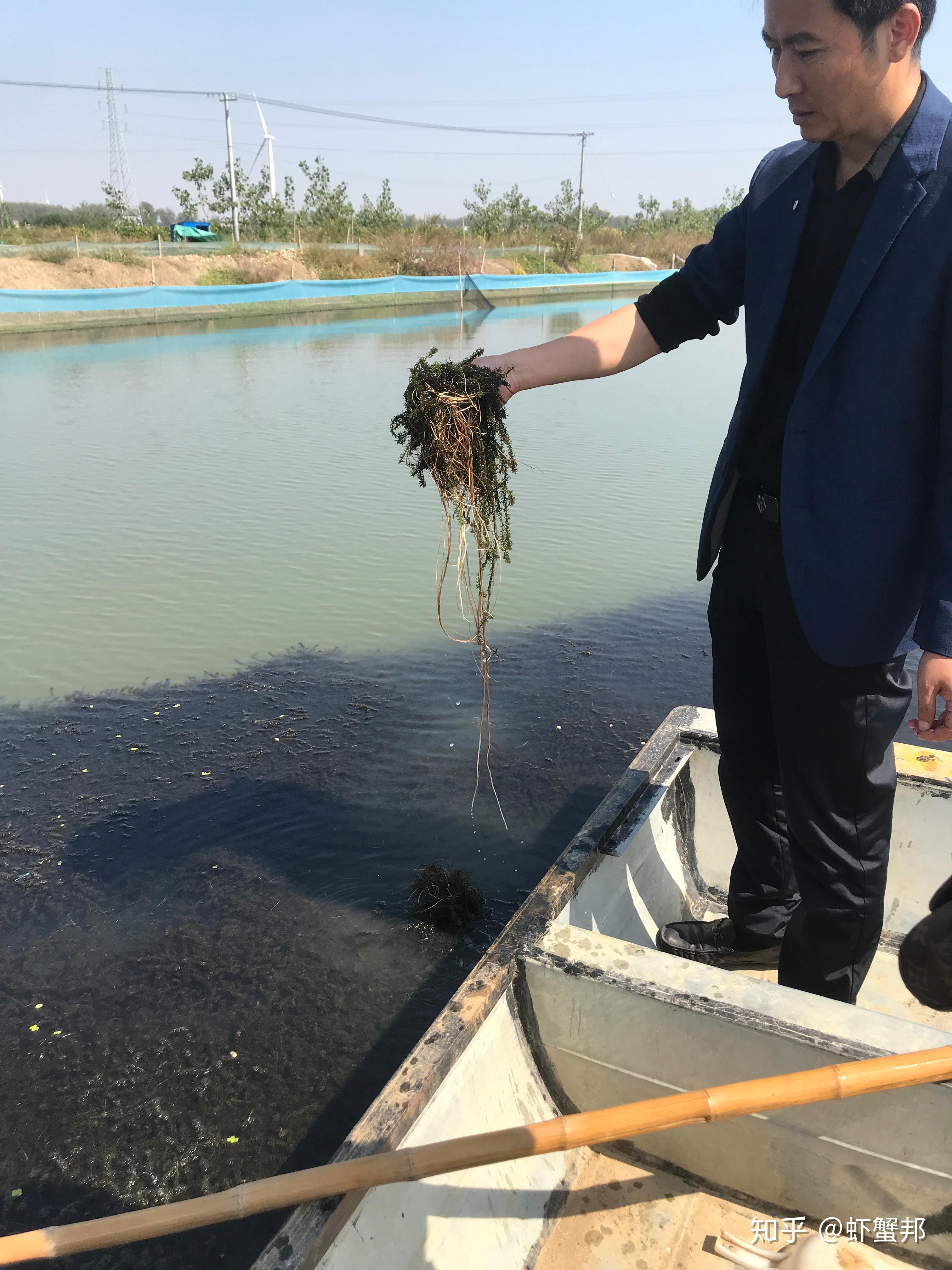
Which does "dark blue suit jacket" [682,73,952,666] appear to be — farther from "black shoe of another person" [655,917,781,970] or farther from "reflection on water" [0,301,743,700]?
"reflection on water" [0,301,743,700]

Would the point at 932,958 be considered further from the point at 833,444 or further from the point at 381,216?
the point at 381,216

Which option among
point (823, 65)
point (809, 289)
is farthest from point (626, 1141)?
point (823, 65)

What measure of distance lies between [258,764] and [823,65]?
337 cm

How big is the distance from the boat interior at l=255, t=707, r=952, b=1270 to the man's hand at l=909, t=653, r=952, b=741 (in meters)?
0.54


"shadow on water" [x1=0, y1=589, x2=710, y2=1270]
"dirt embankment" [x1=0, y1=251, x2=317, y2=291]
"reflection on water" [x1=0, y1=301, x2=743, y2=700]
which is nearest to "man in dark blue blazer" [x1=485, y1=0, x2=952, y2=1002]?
"shadow on water" [x1=0, y1=589, x2=710, y2=1270]

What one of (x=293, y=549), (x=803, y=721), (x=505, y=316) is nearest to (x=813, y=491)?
(x=803, y=721)

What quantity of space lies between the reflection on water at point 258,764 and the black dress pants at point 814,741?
1.36 m

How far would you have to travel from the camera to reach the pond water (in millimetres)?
2633

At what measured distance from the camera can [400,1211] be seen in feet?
5.17

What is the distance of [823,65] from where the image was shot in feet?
5.24

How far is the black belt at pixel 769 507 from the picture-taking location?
1.93 m

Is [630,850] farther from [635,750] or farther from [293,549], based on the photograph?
[293,549]

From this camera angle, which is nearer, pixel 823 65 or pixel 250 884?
pixel 823 65

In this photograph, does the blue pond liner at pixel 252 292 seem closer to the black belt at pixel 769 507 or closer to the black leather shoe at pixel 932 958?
the black belt at pixel 769 507
